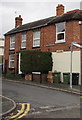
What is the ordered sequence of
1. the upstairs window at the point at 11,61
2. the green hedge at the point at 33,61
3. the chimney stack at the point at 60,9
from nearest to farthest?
the green hedge at the point at 33,61 → the chimney stack at the point at 60,9 → the upstairs window at the point at 11,61

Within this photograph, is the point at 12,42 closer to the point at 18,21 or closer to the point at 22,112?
the point at 18,21

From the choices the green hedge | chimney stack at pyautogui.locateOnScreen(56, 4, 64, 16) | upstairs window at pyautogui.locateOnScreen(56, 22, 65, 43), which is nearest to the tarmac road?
the green hedge

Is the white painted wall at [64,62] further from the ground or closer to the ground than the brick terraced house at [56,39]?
closer to the ground

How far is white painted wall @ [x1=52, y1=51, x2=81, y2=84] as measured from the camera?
15680 mm

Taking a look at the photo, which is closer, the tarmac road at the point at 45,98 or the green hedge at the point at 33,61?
the tarmac road at the point at 45,98

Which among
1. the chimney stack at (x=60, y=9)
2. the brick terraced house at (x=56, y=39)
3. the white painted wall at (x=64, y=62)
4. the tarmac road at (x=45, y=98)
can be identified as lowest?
the tarmac road at (x=45, y=98)

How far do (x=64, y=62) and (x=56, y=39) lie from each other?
286 cm

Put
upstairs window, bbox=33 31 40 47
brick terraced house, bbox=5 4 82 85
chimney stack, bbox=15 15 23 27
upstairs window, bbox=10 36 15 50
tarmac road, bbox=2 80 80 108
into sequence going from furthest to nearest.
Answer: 1. chimney stack, bbox=15 15 23 27
2. upstairs window, bbox=10 36 15 50
3. upstairs window, bbox=33 31 40 47
4. brick terraced house, bbox=5 4 82 85
5. tarmac road, bbox=2 80 80 108

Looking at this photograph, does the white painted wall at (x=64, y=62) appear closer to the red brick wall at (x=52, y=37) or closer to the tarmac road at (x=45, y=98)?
the red brick wall at (x=52, y=37)

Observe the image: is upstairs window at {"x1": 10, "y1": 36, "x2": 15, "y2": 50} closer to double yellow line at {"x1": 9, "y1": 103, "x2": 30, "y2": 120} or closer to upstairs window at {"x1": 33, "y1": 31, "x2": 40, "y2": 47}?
upstairs window at {"x1": 33, "y1": 31, "x2": 40, "y2": 47}

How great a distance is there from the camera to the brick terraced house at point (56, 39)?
54.6 ft

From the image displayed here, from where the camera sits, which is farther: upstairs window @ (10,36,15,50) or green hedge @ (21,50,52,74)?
upstairs window @ (10,36,15,50)

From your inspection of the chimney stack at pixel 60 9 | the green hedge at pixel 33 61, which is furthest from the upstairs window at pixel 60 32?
the chimney stack at pixel 60 9

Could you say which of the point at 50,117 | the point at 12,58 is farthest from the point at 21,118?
the point at 12,58
